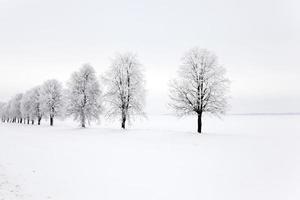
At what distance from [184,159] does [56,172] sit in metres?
8.43

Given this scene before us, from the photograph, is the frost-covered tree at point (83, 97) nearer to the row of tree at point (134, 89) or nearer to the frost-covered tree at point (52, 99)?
the row of tree at point (134, 89)

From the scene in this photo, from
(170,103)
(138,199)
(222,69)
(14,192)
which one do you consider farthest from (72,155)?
(222,69)

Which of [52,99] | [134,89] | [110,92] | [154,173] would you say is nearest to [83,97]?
[110,92]

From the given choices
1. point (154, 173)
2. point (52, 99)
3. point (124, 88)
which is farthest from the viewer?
point (52, 99)

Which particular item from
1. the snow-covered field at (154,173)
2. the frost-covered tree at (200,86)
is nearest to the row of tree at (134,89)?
the frost-covered tree at (200,86)

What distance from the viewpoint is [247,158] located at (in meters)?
16.3

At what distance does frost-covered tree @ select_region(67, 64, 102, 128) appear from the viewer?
43.1 metres

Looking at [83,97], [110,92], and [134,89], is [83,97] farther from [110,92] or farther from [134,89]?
[134,89]

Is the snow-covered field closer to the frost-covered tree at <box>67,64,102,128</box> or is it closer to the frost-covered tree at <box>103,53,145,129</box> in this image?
the frost-covered tree at <box>103,53,145,129</box>

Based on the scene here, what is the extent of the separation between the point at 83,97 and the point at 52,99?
19997 mm

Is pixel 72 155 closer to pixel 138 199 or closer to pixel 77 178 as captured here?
pixel 77 178

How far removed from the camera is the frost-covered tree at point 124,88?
3809cm

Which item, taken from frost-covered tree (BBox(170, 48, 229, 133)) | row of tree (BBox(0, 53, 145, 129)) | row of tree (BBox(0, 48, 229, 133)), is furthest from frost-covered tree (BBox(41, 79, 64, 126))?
frost-covered tree (BBox(170, 48, 229, 133))

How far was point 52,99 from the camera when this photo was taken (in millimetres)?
58969
